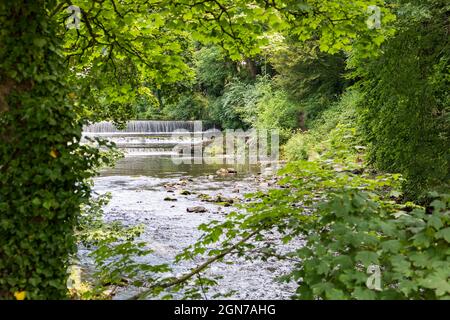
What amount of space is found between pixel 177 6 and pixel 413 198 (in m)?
6.95

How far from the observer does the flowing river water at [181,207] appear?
7.16 meters

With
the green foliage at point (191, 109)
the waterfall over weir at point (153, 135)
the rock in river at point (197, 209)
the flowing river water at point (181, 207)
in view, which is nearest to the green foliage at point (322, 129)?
the flowing river water at point (181, 207)

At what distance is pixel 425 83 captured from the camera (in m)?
8.90

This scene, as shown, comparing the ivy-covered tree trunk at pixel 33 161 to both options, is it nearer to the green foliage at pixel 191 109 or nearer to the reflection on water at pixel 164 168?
the reflection on water at pixel 164 168

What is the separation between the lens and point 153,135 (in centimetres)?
3519

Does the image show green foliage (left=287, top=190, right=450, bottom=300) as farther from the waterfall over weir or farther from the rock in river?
the waterfall over weir

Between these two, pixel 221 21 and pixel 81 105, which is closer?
pixel 81 105

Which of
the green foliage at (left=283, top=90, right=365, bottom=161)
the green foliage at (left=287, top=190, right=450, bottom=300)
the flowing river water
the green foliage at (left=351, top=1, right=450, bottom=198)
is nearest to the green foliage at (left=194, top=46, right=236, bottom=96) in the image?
the green foliage at (left=283, top=90, right=365, bottom=161)

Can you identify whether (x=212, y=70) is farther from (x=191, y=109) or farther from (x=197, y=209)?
(x=197, y=209)

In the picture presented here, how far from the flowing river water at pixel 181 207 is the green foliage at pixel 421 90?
11.0 ft

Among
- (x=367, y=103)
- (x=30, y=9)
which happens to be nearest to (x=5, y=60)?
(x=30, y=9)

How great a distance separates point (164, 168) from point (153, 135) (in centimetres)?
1412

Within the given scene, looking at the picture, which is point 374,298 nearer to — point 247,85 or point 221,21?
point 221,21

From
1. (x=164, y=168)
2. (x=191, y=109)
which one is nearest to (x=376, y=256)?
(x=164, y=168)
